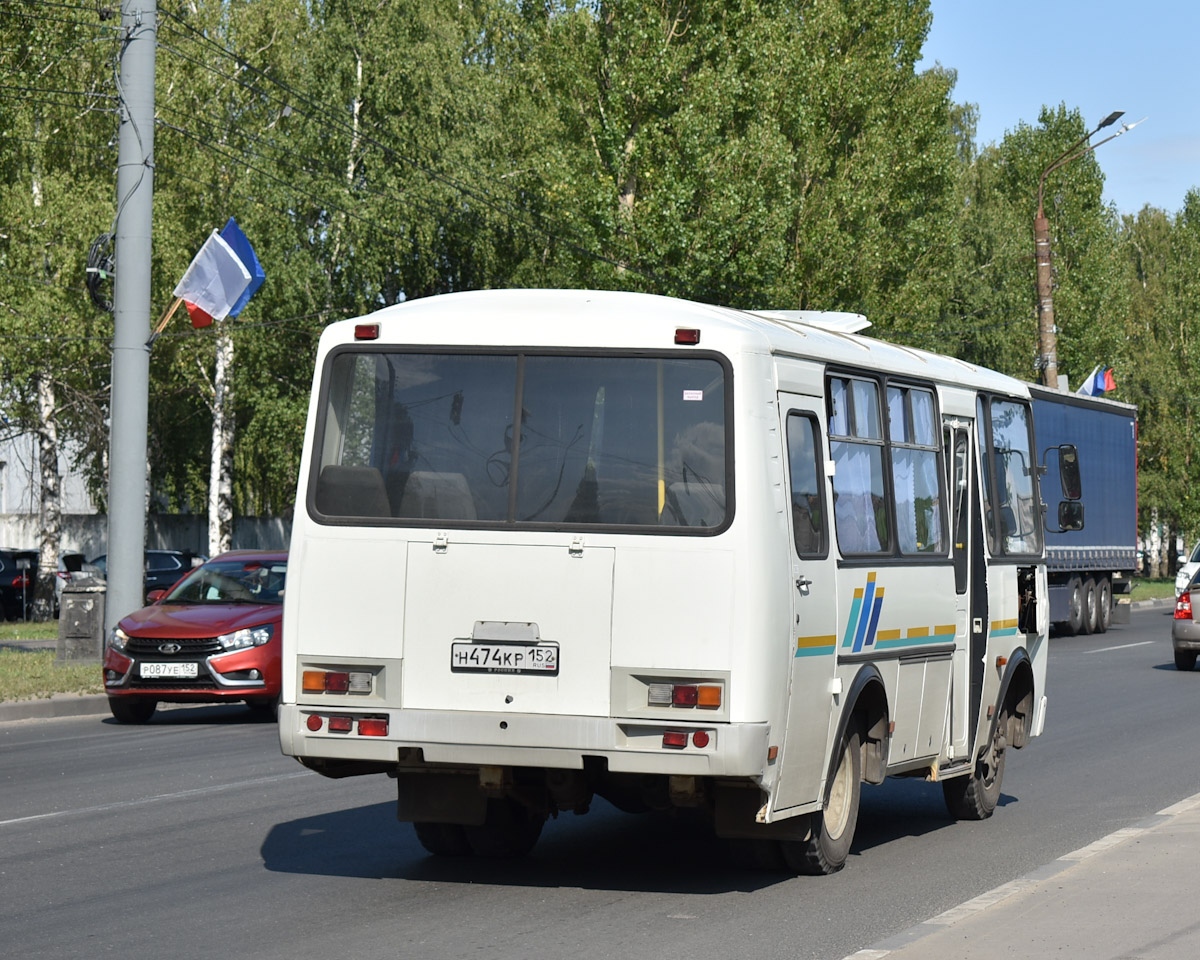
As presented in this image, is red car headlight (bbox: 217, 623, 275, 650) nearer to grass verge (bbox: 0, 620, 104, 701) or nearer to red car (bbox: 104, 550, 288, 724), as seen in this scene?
red car (bbox: 104, 550, 288, 724)

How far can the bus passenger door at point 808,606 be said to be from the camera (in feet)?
28.2

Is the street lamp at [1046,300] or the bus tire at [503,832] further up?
the street lamp at [1046,300]

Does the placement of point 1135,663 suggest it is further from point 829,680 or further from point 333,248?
point 333,248

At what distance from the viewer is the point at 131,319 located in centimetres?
2228

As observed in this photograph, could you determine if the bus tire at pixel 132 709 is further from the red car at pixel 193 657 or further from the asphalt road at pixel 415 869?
the asphalt road at pixel 415 869

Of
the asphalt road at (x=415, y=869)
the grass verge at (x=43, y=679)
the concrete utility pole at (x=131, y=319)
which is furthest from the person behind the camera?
the concrete utility pole at (x=131, y=319)

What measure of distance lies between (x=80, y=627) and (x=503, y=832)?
14850 mm

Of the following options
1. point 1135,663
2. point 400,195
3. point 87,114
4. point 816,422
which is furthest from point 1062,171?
point 816,422

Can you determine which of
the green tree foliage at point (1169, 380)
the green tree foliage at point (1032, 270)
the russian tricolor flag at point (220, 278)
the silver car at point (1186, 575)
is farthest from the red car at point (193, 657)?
the green tree foliage at point (1169, 380)

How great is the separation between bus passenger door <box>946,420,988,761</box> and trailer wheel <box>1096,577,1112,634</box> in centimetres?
2806

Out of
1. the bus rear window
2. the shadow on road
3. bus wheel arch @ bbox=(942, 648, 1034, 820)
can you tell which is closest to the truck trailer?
bus wheel arch @ bbox=(942, 648, 1034, 820)

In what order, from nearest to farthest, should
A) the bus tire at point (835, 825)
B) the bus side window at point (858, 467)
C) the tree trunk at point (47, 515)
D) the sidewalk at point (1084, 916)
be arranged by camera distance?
the sidewalk at point (1084, 916) → the bus tire at point (835, 825) → the bus side window at point (858, 467) → the tree trunk at point (47, 515)

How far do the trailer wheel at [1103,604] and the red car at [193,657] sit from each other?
23.6 m

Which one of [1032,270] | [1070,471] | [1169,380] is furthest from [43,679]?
[1169,380]
